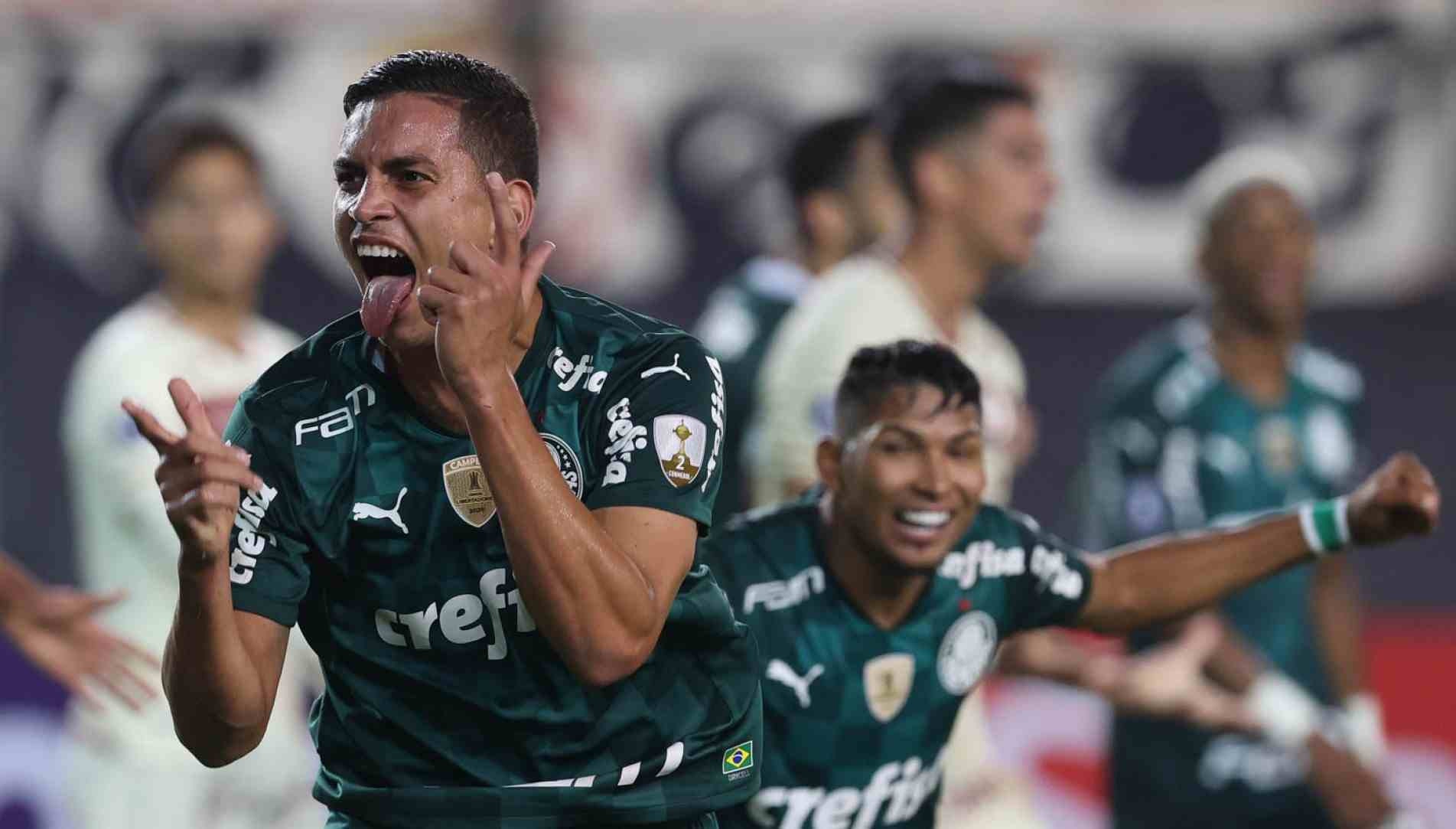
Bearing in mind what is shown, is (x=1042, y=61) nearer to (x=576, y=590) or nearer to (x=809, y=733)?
(x=809, y=733)

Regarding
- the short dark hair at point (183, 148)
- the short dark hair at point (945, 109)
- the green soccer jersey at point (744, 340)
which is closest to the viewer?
the short dark hair at point (945, 109)

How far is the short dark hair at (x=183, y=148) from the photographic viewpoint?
5.71 metres

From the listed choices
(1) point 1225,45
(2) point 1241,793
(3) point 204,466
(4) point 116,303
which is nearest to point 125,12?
(4) point 116,303

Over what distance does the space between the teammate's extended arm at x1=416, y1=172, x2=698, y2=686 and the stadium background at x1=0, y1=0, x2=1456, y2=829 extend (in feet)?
19.4

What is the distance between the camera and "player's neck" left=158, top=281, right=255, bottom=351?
5617 millimetres

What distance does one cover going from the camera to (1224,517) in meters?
6.10

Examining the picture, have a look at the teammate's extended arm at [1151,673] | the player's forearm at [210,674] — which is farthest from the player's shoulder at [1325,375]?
the player's forearm at [210,674]

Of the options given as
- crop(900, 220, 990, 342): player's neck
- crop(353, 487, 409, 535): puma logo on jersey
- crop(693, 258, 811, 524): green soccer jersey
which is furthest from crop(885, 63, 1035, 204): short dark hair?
crop(353, 487, 409, 535): puma logo on jersey

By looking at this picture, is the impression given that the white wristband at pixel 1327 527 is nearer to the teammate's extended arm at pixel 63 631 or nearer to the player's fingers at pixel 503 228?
the player's fingers at pixel 503 228

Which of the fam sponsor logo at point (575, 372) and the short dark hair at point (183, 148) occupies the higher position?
the short dark hair at point (183, 148)

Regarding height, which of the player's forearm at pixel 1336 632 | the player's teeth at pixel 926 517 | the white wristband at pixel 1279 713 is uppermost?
the player's teeth at pixel 926 517

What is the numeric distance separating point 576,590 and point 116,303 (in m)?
6.72

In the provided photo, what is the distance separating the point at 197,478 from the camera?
268cm

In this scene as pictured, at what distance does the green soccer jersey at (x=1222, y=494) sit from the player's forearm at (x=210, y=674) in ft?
11.9
